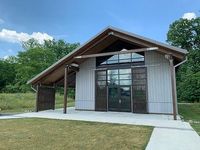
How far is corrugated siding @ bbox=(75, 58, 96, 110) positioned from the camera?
15547mm

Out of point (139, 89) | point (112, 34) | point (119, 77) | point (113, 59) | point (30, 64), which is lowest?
point (139, 89)

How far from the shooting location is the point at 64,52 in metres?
50.2

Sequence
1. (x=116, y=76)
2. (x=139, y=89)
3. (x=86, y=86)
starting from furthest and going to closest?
(x=86, y=86) → (x=116, y=76) → (x=139, y=89)

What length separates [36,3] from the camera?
19.8m

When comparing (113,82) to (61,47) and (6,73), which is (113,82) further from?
(61,47)

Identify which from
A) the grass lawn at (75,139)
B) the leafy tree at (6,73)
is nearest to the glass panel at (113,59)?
the grass lawn at (75,139)

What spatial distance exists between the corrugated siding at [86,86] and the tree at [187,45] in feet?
62.7

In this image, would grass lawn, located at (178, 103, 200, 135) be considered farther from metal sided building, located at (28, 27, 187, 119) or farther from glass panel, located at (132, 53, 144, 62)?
glass panel, located at (132, 53, 144, 62)

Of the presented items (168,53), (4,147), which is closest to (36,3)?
(168,53)

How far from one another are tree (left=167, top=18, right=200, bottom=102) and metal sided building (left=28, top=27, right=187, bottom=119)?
18.4 metres

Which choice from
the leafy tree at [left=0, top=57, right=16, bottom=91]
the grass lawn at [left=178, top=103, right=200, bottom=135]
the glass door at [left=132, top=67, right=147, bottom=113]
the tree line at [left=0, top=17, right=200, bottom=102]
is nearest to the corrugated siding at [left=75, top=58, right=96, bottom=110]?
the glass door at [left=132, top=67, right=147, bottom=113]

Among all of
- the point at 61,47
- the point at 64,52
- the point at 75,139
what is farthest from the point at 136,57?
the point at 61,47

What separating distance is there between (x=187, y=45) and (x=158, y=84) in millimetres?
26061

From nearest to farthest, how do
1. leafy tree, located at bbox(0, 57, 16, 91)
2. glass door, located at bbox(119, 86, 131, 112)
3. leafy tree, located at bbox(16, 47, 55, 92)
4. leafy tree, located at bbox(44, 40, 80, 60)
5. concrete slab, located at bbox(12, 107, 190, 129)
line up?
concrete slab, located at bbox(12, 107, 190, 129), glass door, located at bbox(119, 86, 131, 112), leafy tree, located at bbox(16, 47, 55, 92), leafy tree, located at bbox(0, 57, 16, 91), leafy tree, located at bbox(44, 40, 80, 60)
